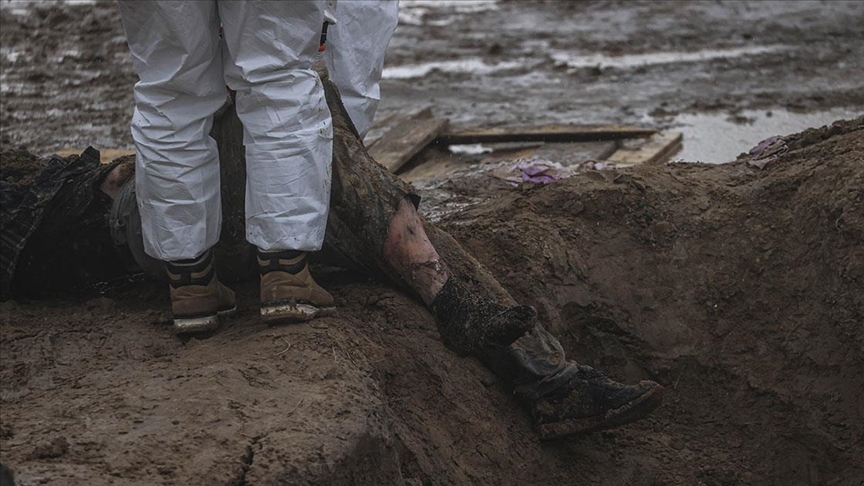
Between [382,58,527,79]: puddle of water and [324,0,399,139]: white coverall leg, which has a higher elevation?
[324,0,399,139]: white coverall leg

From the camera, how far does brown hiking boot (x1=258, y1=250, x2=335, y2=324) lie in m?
3.14

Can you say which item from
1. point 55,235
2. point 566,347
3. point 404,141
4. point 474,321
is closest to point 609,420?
point 474,321

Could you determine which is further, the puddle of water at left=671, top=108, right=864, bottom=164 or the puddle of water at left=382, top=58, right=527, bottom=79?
the puddle of water at left=382, top=58, right=527, bottom=79

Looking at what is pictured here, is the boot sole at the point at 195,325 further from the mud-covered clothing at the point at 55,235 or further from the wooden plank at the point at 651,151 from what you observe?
the wooden plank at the point at 651,151

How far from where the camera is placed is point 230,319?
3.39m

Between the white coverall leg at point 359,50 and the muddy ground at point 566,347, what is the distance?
0.58 m

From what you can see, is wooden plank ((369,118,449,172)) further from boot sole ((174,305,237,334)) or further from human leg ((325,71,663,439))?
boot sole ((174,305,237,334))

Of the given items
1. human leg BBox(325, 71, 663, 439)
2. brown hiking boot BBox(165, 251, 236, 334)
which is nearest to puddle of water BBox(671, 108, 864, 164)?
human leg BBox(325, 71, 663, 439)

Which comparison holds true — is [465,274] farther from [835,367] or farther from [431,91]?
[431,91]

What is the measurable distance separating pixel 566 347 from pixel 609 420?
24.2 inches

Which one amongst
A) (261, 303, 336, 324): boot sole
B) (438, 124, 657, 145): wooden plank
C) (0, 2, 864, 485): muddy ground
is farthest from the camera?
(438, 124, 657, 145): wooden plank

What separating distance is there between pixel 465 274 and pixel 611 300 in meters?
0.61

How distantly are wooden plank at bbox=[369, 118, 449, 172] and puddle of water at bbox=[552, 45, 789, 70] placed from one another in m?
2.07

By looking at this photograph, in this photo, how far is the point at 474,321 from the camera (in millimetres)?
3221
